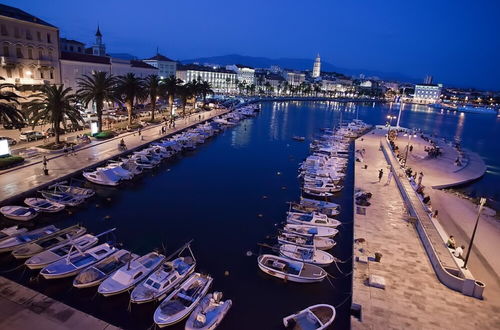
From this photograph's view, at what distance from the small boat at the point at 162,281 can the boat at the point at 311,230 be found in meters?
8.81

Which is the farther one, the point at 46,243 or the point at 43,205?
the point at 43,205

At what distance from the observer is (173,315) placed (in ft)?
53.1

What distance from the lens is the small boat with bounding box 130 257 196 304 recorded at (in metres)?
17.5

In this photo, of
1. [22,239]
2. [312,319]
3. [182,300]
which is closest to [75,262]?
[22,239]

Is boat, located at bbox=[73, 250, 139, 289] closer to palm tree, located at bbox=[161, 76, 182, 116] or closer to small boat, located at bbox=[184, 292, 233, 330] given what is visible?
small boat, located at bbox=[184, 292, 233, 330]

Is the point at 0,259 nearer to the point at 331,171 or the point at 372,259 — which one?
the point at 372,259

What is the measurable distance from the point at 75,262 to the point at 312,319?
46.9 ft

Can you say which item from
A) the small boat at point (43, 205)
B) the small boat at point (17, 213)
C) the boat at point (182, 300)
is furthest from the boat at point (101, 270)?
the small boat at point (43, 205)

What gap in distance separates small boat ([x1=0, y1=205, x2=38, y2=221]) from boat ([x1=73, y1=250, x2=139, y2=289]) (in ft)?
33.1

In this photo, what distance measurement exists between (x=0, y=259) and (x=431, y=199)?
127 ft

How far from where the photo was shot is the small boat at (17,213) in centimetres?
2523

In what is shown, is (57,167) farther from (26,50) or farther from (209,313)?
(26,50)

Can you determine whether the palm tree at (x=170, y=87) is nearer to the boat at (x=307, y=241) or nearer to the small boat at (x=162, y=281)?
the boat at (x=307, y=241)

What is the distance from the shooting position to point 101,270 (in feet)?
63.4
